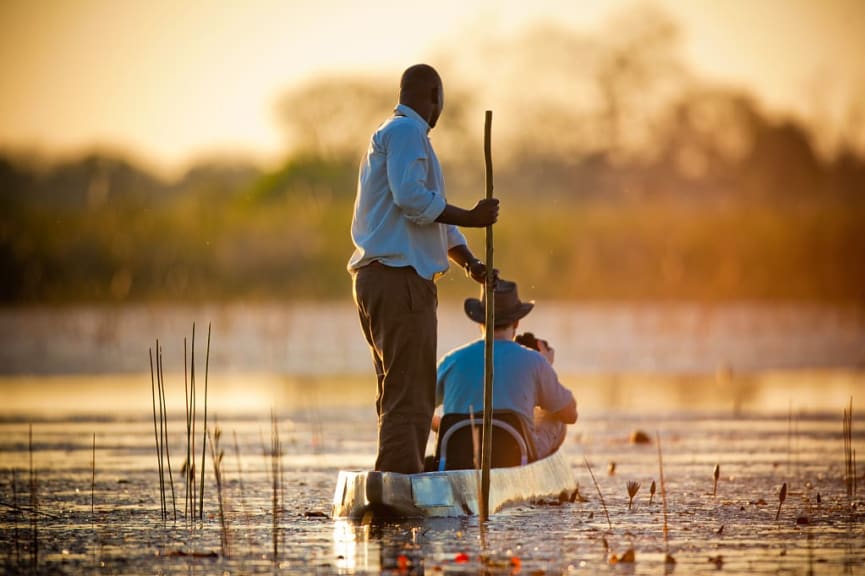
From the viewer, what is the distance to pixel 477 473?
8.78m

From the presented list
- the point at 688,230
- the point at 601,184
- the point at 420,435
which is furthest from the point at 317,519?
the point at 601,184

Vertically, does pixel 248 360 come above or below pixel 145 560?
above

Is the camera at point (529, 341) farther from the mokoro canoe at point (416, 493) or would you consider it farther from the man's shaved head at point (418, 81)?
the man's shaved head at point (418, 81)

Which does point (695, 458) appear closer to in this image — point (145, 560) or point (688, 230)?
point (145, 560)

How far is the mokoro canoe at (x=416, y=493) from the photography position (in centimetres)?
869

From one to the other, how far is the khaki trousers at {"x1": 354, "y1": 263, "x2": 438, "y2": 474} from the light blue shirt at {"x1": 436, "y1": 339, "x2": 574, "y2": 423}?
0.45 metres

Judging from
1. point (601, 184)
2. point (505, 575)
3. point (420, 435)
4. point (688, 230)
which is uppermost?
point (601, 184)

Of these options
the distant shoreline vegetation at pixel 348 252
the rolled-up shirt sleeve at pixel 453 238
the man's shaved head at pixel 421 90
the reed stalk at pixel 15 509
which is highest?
the distant shoreline vegetation at pixel 348 252

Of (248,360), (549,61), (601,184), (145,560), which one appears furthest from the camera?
(549,61)

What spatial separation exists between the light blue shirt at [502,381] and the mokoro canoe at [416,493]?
0.41m

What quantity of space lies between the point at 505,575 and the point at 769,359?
16.8m

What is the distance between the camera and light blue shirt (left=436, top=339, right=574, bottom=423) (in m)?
9.29

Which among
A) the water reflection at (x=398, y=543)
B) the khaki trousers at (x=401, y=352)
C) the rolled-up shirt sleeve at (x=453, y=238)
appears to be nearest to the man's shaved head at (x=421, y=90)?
the rolled-up shirt sleeve at (x=453, y=238)

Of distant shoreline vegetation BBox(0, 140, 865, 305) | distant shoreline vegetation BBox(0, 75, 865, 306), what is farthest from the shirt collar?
distant shoreline vegetation BBox(0, 140, 865, 305)
